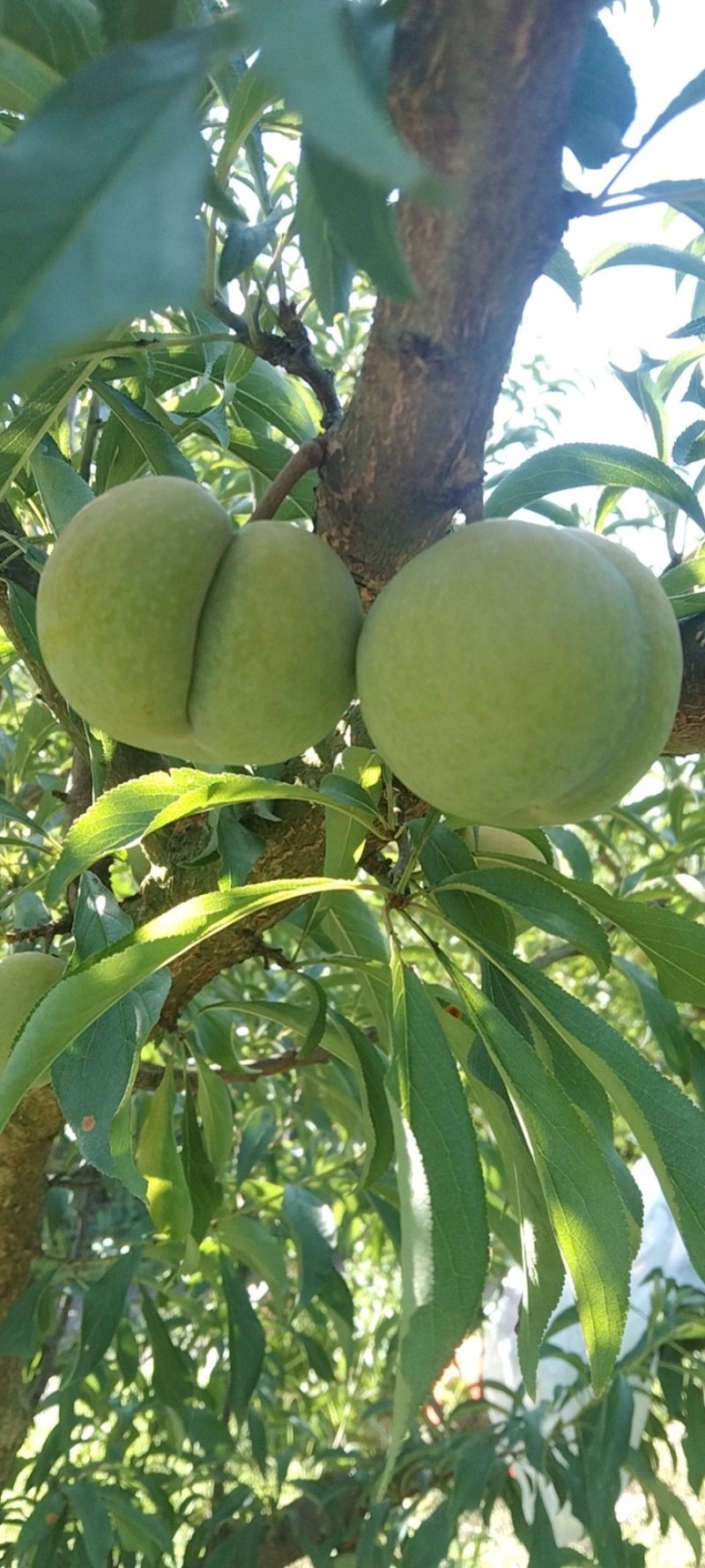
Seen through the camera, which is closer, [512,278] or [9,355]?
[9,355]

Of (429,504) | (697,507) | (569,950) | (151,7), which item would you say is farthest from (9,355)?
(569,950)

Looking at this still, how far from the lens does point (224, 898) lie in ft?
2.52

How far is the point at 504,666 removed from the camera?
60 centimetres

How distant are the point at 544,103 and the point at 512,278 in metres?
0.09

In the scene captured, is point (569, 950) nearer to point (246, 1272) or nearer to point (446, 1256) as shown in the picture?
point (446, 1256)

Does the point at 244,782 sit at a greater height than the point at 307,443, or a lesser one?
lesser

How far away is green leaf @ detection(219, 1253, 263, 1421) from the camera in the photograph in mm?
1615

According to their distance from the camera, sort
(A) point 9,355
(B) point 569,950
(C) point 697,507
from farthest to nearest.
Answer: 1. (B) point 569,950
2. (C) point 697,507
3. (A) point 9,355

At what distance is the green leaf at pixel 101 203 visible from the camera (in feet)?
0.90

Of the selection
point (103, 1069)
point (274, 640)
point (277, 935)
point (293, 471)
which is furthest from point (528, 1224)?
point (277, 935)

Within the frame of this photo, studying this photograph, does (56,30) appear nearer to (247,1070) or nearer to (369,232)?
(369,232)

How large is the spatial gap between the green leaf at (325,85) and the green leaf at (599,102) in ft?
1.40

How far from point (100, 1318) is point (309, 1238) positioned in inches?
12.7

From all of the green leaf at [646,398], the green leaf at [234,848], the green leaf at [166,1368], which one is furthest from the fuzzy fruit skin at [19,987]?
the green leaf at [166,1368]
